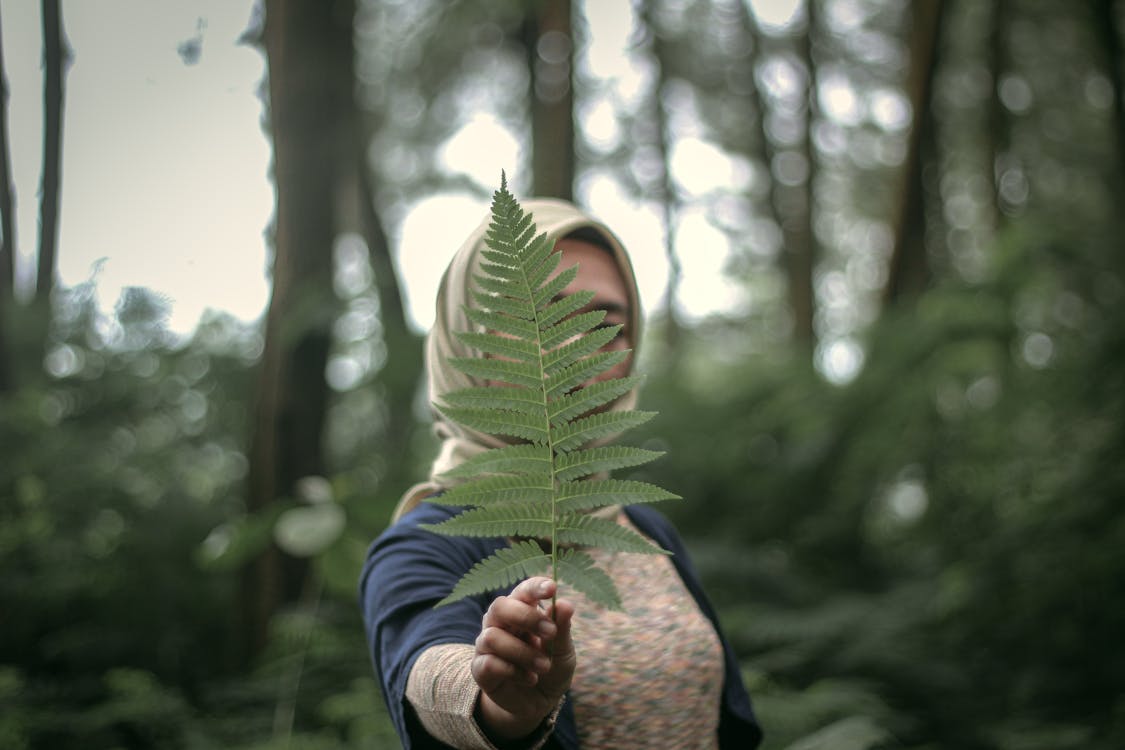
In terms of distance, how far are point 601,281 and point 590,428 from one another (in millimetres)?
683

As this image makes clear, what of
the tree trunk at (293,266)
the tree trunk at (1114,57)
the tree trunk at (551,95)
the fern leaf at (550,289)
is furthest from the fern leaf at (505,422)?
the tree trunk at (1114,57)

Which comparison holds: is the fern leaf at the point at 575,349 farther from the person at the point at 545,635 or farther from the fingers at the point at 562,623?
the fingers at the point at 562,623

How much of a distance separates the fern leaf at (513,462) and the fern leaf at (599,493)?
3cm

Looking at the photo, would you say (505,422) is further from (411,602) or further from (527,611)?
(411,602)

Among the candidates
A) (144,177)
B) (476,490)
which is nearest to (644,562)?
(476,490)

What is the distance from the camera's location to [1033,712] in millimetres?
3744

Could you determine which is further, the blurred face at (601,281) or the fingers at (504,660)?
the blurred face at (601,281)

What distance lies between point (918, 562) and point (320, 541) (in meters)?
4.50

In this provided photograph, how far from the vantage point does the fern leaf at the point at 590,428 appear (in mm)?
→ 874

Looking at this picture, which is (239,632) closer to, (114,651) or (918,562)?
(114,651)

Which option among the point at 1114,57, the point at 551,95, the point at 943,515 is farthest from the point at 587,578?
the point at 1114,57

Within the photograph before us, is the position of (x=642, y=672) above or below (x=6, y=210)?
below

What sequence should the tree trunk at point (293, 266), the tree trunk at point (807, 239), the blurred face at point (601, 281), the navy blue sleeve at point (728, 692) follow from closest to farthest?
1. the blurred face at point (601, 281)
2. the navy blue sleeve at point (728, 692)
3. the tree trunk at point (293, 266)
4. the tree trunk at point (807, 239)

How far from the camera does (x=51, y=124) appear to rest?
2.41m
